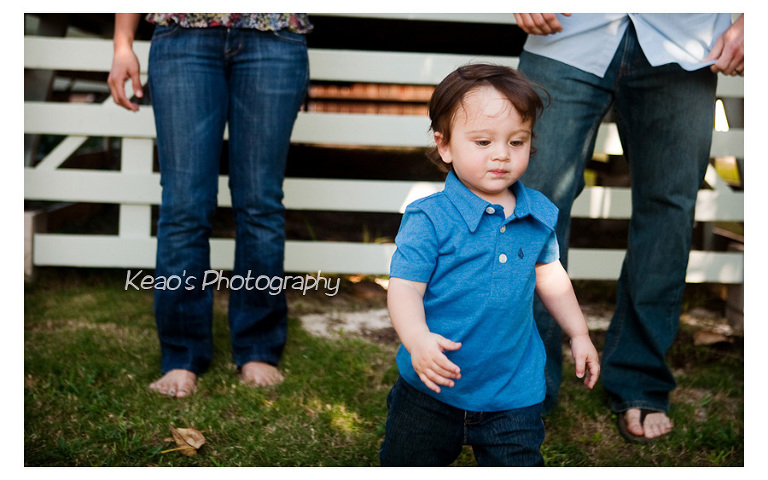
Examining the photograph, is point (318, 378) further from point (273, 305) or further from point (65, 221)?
point (65, 221)

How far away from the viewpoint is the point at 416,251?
4.16 ft

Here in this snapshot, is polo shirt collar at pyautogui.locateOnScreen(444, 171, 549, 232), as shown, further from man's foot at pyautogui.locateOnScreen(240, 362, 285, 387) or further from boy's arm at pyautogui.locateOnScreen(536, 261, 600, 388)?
man's foot at pyautogui.locateOnScreen(240, 362, 285, 387)

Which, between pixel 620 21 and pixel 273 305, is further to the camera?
pixel 273 305

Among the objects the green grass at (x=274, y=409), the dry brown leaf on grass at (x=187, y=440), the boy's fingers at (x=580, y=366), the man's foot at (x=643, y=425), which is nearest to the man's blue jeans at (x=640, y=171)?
the man's foot at (x=643, y=425)

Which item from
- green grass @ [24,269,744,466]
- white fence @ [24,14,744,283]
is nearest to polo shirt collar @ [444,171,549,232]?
green grass @ [24,269,744,466]

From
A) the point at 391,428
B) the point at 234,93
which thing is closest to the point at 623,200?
the point at 234,93

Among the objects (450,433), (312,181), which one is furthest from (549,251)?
(312,181)

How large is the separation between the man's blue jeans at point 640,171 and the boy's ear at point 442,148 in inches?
21.0

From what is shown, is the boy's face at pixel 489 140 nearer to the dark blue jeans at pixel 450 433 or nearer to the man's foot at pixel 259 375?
the dark blue jeans at pixel 450 433

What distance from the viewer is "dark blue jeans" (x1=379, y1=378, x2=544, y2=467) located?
4.35 ft

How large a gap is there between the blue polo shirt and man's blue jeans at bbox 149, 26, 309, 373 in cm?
88

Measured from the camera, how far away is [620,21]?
1846 millimetres

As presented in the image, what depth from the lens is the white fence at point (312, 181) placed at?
290cm
